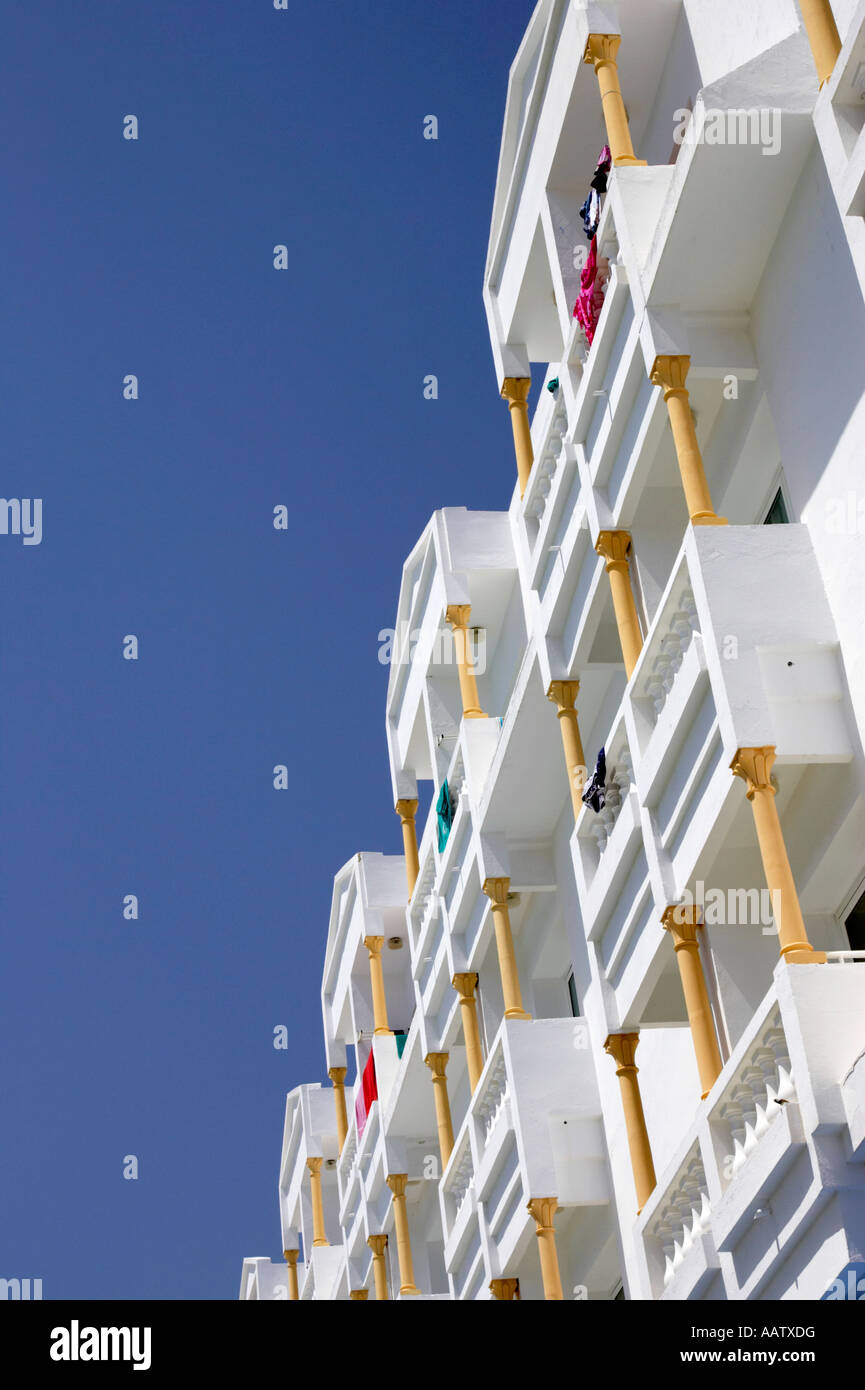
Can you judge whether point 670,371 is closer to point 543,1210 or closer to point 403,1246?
point 543,1210

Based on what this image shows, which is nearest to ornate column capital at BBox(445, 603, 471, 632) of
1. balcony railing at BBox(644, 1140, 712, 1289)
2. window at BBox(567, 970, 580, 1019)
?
window at BBox(567, 970, 580, 1019)

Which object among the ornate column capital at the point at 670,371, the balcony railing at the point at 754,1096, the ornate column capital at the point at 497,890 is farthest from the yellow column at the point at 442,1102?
the ornate column capital at the point at 670,371

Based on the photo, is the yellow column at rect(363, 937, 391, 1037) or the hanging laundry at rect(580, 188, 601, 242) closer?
the hanging laundry at rect(580, 188, 601, 242)

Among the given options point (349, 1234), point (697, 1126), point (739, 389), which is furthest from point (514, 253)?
point (349, 1234)

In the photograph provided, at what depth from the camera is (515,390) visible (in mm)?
24172

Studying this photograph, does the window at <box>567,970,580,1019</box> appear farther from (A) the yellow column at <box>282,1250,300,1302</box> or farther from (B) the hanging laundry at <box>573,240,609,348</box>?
(A) the yellow column at <box>282,1250,300,1302</box>

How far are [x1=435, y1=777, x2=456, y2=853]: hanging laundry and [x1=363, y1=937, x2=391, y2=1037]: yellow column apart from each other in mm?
6304

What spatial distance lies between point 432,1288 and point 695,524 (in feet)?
69.7

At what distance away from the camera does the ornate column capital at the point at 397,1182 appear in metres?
30.3

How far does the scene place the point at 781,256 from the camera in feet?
53.7

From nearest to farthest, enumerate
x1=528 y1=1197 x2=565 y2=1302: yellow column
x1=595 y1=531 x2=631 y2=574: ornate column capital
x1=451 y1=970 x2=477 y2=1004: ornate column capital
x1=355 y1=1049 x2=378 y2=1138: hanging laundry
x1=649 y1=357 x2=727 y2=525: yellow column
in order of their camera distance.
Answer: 1. x1=649 y1=357 x2=727 y2=525: yellow column
2. x1=595 y1=531 x2=631 y2=574: ornate column capital
3. x1=528 y1=1197 x2=565 y2=1302: yellow column
4. x1=451 y1=970 x2=477 y2=1004: ornate column capital
5. x1=355 y1=1049 x2=378 y2=1138: hanging laundry

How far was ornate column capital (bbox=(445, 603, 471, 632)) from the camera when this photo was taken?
26219 mm

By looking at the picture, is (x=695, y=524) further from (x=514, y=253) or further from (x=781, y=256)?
(x=514, y=253)

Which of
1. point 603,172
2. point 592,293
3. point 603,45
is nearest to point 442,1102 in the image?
point 592,293
